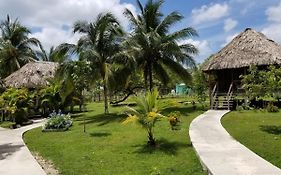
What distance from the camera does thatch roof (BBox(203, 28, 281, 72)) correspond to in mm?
22284

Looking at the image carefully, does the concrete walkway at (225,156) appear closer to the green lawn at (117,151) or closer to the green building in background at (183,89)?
the green lawn at (117,151)

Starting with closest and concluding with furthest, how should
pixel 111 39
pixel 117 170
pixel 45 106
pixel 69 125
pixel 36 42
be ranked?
pixel 117 170, pixel 69 125, pixel 111 39, pixel 45 106, pixel 36 42

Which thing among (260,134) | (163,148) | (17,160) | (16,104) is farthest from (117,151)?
(16,104)

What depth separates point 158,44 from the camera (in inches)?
861

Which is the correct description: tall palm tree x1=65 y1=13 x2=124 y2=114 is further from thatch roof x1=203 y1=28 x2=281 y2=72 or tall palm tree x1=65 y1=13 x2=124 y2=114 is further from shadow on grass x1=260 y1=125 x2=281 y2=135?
shadow on grass x1=260 y1=125 x2=281 y2=135

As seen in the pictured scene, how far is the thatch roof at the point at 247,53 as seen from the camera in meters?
22.3

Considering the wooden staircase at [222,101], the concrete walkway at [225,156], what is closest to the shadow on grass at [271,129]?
the concrete walkway at [225,156]

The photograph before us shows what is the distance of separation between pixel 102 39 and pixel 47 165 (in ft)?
43.7

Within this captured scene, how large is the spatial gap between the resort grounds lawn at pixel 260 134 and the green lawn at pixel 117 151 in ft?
5.42

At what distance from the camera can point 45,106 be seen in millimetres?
24016

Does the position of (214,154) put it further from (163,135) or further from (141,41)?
(141,41)

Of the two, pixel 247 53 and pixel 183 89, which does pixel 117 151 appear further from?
pixel 183 89

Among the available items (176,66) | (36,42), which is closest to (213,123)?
(176,66)

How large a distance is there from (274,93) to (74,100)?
1566cm
